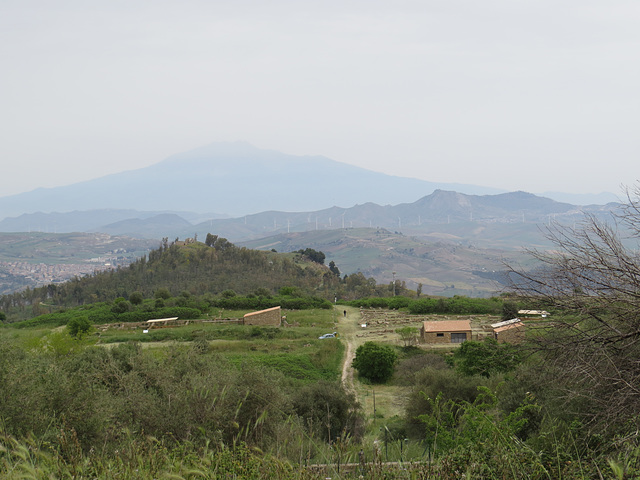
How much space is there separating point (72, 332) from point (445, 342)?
80.7 feet

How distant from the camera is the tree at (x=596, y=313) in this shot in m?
6.52

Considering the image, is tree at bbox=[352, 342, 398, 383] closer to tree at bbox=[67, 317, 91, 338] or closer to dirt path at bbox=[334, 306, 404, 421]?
dirt path at bbox=[334, 306, 404, 421]

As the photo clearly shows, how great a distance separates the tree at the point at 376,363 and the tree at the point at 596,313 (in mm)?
15666

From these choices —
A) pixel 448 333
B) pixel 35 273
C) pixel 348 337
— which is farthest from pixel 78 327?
pixel 35 273

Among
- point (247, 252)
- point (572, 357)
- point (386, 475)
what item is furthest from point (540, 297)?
point (247, 252)

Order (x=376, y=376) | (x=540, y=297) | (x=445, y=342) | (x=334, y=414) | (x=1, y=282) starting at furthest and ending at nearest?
(x=1, y=282) → (x=445, y=342) → (x=376, y=376) → (x=334, y=414) → (x=540, y=297)

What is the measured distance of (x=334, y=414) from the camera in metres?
16.2

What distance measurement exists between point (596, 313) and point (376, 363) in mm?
17172

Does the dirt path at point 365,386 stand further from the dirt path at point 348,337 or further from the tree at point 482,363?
the tree at point 482,363

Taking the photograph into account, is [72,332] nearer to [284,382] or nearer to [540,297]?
[284,382]

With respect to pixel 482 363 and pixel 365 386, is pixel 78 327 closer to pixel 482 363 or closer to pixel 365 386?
pixel 365 386

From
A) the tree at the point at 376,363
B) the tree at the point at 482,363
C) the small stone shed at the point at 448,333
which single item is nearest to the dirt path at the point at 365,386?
the tree at the point at 376,363

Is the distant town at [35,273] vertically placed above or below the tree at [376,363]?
below

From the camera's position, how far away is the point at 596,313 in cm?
739
